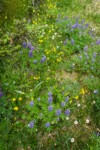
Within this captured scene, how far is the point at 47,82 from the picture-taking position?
161 inches

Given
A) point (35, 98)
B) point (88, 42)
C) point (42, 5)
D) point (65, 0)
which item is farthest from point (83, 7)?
point (35, 98)

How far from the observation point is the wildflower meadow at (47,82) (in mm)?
3598

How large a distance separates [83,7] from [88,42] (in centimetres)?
195

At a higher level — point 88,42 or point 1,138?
point 88,42

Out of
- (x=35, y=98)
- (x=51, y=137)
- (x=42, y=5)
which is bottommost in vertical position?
(x=51, y=137)

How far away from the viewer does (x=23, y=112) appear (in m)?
3.73

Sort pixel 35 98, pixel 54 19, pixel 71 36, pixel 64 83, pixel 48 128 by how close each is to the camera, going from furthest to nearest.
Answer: pixel 54 19, pixel 71 36, pixel 64 83, pixel 35 98, pixel 48 128

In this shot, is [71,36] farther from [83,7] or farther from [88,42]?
[83,7]

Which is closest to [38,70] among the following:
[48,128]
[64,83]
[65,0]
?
[64,83]

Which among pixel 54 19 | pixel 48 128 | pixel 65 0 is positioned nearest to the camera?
pixel 48 128

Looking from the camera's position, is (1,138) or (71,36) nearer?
(1,138)

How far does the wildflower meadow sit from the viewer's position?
3598 millimetres

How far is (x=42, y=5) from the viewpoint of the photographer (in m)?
5.84

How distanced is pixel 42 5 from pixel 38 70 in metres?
2.18
